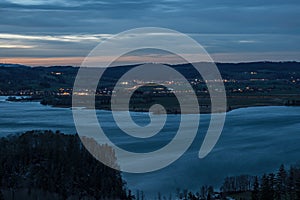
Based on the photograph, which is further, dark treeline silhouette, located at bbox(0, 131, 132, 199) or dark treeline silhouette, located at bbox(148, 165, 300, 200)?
dark treeline silhouette, located at bbox(0, 131, 132, 199)

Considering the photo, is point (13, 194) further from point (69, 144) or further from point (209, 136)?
point (209, 136)

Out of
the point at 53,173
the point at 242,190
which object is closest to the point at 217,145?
the point at 242,190

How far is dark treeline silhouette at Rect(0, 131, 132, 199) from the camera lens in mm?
10410

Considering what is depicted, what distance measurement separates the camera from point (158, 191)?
1174cm

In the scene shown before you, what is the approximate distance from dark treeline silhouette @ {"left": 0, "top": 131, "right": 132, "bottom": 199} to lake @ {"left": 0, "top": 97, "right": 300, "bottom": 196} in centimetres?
104

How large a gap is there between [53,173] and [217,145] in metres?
8.03

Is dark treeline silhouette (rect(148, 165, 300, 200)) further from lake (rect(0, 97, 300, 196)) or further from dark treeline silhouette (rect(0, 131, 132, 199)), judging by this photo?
dark treeline silhouette (rect(0, 131, 132, 199))

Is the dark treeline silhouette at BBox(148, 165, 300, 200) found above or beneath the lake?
beneath

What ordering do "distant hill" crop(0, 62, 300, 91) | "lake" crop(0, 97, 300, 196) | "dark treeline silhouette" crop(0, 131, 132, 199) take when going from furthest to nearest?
"distant hill" crop(0, 62, 300, 91) → "lake" crop(0, 97, 300, 196) → "dark treeline silhouette" crop(0, 131, 132, 199)

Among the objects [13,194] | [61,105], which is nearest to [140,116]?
[61,105]

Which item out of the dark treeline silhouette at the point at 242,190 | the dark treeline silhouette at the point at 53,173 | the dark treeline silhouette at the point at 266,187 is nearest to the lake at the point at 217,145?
the dark treeline silhouette at the point at 242,190

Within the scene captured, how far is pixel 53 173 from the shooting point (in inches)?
436

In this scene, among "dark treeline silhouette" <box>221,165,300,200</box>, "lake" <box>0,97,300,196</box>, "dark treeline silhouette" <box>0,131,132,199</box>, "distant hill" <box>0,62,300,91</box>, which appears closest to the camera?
"dark treeline silhouette" <box>221,165,300,200</box>

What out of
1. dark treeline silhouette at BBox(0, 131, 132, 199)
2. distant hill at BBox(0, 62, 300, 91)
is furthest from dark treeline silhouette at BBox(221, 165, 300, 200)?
distant hill at BBox(0, 62, 300, 91)
